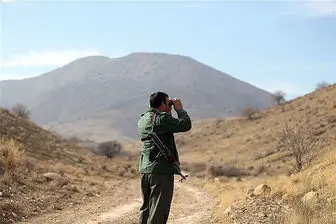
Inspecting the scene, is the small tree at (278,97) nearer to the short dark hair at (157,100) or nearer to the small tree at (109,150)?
the small tree at (109,150)

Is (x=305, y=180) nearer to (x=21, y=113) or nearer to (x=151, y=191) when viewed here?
(x=151, y=191)

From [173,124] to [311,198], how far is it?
4201 millimetres

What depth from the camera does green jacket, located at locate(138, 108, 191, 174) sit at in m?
6.68

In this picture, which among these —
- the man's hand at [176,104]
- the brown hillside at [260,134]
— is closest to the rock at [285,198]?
the man's hand at [176,104]

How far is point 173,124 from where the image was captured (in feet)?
21.9

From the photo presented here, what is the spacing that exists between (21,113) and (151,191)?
5814 cm

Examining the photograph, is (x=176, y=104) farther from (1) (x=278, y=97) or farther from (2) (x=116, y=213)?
(1) (x=278, y=97)

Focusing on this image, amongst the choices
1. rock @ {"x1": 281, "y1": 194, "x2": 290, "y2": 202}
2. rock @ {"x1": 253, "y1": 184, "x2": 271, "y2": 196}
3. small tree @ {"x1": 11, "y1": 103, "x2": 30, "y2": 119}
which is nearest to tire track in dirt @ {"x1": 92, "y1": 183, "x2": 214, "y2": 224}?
rock @ {"x1": 253, "y1": 184, "x2": 271, "y2": 196}

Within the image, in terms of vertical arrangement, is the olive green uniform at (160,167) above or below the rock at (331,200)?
above

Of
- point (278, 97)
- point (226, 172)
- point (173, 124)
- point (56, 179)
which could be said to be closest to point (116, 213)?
point (56, 179)

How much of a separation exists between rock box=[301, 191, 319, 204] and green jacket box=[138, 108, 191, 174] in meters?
3.67

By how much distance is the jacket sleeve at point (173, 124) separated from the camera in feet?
21.9

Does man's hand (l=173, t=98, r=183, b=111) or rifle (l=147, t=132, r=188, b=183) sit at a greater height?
man's hand (l=173, t=98, r=183, b=111)

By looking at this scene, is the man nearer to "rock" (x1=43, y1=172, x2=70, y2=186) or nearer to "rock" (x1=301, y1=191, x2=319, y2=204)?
"rock" (x1=301, y1=191, x2=319, y2=204)
